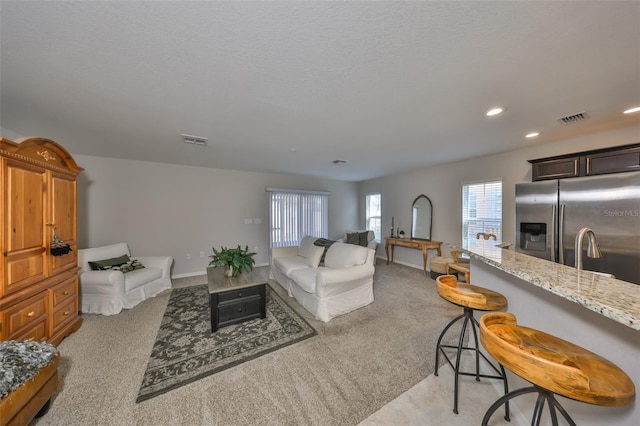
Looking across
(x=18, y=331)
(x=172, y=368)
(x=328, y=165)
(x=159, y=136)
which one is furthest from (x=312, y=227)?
(x=18, y=331)

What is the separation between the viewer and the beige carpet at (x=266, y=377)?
1.46 m

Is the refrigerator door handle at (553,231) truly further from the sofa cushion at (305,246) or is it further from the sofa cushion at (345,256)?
the sofa cushion at (305,246)

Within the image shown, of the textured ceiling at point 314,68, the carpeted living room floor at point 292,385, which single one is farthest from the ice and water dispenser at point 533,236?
the carpeted living room floor at point 292,385

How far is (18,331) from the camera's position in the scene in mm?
1762

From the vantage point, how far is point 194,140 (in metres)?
2.97

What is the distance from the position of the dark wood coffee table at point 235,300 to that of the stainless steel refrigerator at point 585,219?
367 centimetres

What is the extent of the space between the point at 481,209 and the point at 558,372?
398 centimetres

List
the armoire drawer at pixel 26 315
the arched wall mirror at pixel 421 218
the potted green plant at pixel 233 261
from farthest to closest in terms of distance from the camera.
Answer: the arched wall mirror at pixel 421 218
the potted green plant at pixel 233 261
the armoire drawer at pixel 26 315

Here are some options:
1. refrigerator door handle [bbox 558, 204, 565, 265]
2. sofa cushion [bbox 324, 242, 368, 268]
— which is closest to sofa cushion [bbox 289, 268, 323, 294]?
sofa cushion [bbox 324, 242, 368, 268]

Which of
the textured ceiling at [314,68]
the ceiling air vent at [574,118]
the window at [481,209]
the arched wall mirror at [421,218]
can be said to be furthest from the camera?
the arched wall mirror at [421,218]

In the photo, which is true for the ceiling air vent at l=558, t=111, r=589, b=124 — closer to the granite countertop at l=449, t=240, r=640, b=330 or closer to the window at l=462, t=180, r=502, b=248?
the window at l=462, t=180, r=502, b=248

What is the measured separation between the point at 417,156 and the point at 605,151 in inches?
81.4

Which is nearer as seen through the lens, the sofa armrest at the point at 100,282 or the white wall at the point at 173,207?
the sofa armrest at the point at 100,282

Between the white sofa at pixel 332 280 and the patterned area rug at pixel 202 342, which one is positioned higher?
the white sofa at pixel 332 280
